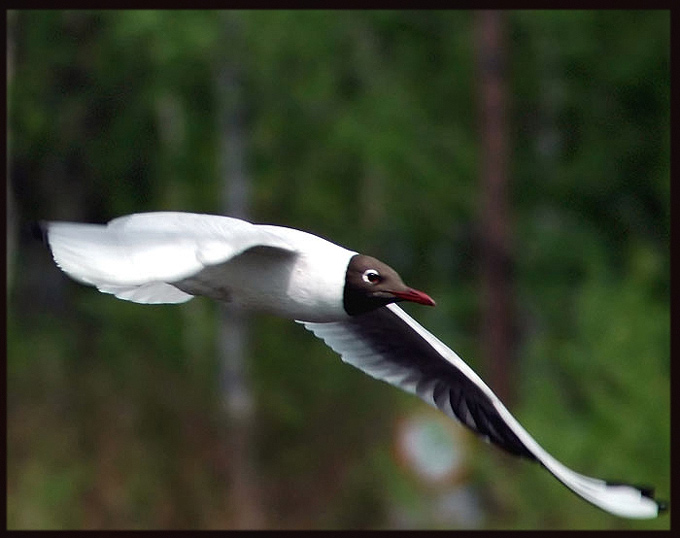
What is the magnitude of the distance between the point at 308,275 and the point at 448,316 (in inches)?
297

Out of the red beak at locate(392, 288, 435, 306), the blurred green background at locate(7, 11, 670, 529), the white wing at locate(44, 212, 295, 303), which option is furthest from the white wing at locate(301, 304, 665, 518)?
the blurred green background at locate(7, 11, 670, 529)

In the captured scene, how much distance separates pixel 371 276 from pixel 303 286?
5.7 inches

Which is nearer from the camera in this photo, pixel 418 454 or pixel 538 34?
pixel 418 454

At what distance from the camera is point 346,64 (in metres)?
10.5

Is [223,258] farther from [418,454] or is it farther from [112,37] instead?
[112,37]

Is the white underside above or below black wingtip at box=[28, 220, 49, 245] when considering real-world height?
below

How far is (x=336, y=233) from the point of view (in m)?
10.6

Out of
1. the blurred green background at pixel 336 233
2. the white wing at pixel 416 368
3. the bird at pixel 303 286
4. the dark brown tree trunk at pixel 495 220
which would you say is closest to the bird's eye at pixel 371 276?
the bird at pixel 303 286

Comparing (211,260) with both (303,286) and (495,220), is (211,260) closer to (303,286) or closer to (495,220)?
(303,286)

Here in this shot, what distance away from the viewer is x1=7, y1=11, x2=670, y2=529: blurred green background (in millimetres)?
7699

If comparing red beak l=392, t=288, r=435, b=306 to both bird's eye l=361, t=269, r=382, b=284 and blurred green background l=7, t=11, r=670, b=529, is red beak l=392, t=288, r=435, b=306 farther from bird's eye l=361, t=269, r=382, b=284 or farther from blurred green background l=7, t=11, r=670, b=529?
blurred green background l=7, t=11, r=670, b=529

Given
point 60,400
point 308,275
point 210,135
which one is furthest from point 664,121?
point 308,275

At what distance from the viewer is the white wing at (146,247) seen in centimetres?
279

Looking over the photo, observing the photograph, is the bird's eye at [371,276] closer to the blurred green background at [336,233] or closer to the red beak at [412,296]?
the red beak at [412,296]
